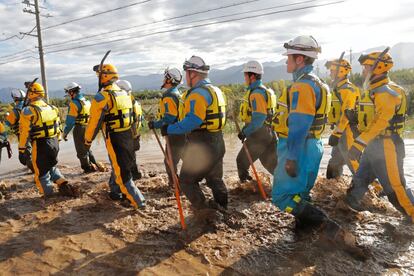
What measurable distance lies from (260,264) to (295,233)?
83 cm

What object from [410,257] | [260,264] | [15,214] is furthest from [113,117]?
[410,257]

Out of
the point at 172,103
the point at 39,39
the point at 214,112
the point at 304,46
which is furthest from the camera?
the point at 39,39

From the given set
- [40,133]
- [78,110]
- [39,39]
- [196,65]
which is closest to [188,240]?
[196,65]

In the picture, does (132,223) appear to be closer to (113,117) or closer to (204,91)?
(113,117)

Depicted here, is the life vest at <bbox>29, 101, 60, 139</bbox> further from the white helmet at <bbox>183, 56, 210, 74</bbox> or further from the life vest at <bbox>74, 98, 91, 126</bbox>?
the white helmet at <bbox>183, 56, 210, 74</bbox>

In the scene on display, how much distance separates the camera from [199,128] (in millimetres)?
4551

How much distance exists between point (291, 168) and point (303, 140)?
0.99 feet

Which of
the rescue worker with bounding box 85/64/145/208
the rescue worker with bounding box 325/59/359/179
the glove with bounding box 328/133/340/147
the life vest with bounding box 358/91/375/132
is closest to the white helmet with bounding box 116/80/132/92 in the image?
the rescue worker with bounding box 85/64/145/208

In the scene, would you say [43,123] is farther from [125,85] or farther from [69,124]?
[125,85]

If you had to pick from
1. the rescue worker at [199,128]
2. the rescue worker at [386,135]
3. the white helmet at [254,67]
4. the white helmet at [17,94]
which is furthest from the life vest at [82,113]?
the rescue worker at [386,135]

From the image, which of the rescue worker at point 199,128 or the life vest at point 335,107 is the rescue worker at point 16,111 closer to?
the rescue worker at point 199,128

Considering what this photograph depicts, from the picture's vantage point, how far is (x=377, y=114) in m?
4.15

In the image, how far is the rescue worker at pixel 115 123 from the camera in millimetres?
5047

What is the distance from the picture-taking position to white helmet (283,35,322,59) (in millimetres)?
3613
